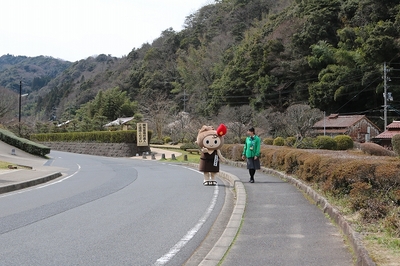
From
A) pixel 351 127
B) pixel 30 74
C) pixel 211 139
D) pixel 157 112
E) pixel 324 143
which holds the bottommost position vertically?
pixel 324 143

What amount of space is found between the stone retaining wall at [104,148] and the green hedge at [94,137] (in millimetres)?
442

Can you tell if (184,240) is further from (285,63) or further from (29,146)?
(285,63)

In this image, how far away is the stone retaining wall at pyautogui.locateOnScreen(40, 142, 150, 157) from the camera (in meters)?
43.6

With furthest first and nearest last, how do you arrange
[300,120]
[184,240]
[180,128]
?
[180,128] → [300,120] → [184,240]

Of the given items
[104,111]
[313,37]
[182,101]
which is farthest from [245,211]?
[104,111]

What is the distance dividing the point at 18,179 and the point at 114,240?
33.6ft

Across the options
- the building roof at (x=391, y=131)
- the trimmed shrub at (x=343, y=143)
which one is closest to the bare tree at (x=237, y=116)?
the building roof at (x=391, y=131)

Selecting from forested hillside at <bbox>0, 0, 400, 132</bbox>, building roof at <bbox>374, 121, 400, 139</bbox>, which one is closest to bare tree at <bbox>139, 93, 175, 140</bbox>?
forested hillside at <bbox>0, 0, 400, 132</bbox>

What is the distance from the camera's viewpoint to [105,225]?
7.52 metres

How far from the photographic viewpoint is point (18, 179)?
15344 millimetres

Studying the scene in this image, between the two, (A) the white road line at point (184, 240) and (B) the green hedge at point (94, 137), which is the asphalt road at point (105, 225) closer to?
(A) the white road line at point (184, 240)

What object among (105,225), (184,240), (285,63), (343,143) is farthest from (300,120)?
(184,240)

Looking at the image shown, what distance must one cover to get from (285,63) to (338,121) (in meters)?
10.4

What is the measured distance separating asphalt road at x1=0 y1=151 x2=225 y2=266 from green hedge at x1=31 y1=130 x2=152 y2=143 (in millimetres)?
31203
